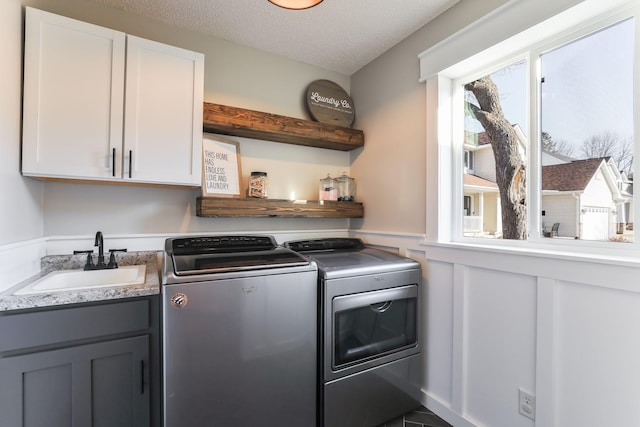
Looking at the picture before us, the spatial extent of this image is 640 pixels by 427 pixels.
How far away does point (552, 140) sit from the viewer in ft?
4.86

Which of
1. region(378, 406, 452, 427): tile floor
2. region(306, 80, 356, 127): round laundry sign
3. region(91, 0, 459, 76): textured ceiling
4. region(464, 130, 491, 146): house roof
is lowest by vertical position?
region(378, 406, 452, 427): tile floor

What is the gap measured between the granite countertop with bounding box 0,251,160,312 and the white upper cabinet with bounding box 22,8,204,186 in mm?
507

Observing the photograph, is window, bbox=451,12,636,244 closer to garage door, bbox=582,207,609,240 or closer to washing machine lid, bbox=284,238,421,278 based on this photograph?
garage door, bbox=582,207,609,240

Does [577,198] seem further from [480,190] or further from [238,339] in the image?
[238,339]

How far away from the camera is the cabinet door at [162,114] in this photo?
1627 millimetres

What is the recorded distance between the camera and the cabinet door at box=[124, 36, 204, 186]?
1.63 metres

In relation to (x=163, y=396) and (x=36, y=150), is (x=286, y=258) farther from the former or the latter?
(x=36, y=150)

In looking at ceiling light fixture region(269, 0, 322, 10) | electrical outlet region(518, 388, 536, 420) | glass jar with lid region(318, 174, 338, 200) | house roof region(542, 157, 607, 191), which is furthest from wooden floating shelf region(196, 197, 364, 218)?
electrical outlet region(518, 388, 536, 420)

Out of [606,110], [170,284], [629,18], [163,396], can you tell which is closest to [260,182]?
[170,284]

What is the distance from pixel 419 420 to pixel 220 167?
2.06 metres

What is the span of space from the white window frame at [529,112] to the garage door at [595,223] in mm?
51

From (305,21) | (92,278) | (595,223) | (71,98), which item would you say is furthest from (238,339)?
(305,21)

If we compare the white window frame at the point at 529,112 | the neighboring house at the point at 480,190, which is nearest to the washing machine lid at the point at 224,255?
the white window frame at the point at 529,112

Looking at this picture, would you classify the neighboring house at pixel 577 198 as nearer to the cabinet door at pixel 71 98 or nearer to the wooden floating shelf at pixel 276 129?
the wooden floating shelf at pixel 276 129
